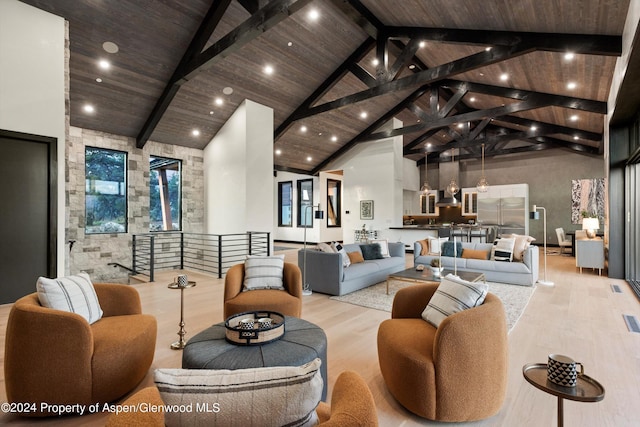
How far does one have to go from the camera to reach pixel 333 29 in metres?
6.16

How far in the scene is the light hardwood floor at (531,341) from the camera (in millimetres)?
1940

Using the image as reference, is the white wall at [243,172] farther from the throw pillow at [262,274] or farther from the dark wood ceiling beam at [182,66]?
the throw pillow at [262,274]

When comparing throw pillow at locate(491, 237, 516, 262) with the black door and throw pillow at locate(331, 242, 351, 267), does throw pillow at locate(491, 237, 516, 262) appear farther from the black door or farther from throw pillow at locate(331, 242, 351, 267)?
the black door

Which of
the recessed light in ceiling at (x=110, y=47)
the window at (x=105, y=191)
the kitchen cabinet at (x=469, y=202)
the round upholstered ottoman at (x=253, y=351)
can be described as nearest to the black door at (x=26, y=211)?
the recessed light in ceiling at (x=110, y=47)

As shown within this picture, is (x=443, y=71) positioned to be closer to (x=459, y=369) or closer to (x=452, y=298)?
(x=452, y=298)

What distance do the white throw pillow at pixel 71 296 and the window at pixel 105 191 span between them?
539 centimetres

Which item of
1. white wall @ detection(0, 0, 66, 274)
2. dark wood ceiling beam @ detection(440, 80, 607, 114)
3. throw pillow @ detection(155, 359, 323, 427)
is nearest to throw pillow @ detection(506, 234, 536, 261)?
dark wood ceiling beam @ detection(440, 80, 607, 114)

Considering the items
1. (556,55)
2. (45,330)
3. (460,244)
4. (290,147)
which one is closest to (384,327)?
(45,330)

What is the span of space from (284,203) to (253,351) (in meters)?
12.3

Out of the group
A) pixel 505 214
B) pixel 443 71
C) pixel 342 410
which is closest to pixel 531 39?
pixel 443 71

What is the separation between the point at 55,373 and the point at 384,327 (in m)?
2.14

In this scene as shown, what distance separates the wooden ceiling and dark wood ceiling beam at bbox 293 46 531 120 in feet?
0.08

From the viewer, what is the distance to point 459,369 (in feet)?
5.87

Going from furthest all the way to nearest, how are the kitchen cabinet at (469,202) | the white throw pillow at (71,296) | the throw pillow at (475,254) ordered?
the kitchen cabinet at (469,202), the throw pillow at (475,254), the white throw pillow at (71,296)
